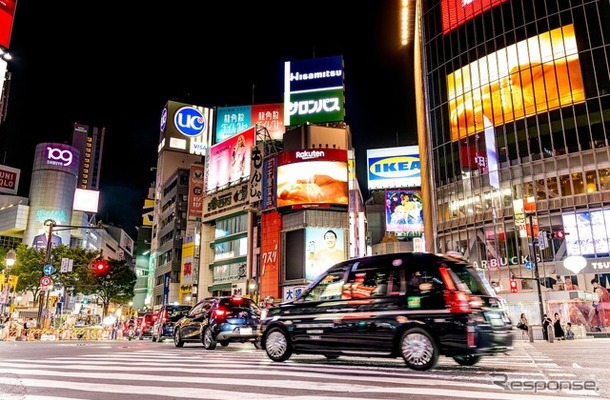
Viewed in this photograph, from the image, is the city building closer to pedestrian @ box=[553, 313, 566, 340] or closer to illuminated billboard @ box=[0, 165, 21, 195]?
illuminated billboard @ box=[0, 165, 21, 195]

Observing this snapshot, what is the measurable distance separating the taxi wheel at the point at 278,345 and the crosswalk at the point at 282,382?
68cm

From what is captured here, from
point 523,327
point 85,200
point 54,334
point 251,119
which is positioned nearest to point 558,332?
point 523,327

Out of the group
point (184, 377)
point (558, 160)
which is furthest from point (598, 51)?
point (184, 377)

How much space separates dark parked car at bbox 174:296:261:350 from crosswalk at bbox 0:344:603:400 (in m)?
5.18

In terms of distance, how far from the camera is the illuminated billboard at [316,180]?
4841 cm

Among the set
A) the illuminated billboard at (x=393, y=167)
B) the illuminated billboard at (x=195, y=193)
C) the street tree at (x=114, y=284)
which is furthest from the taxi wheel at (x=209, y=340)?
the illuminated billboard at (x=393, y=167)

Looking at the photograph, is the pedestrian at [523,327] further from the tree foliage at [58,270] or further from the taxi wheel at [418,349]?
the tree foliage at [58,270]

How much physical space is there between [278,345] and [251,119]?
68.1 m

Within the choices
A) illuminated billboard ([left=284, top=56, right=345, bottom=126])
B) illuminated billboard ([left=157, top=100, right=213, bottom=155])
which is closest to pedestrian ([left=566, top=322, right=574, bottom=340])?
illuminated billboard ([left=284, top=56, right=345, bottom=126])

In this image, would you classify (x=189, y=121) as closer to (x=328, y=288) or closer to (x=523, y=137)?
(x=523, y=137)

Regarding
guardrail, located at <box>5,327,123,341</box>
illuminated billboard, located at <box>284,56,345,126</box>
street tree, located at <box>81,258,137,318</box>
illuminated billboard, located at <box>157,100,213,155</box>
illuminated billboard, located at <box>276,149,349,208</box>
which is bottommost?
guardrail, located at <box>5,327,123,341</box>

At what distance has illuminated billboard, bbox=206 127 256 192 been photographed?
5762cm

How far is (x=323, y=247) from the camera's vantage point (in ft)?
160

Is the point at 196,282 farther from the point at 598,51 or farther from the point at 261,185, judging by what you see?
the point at 598,51
